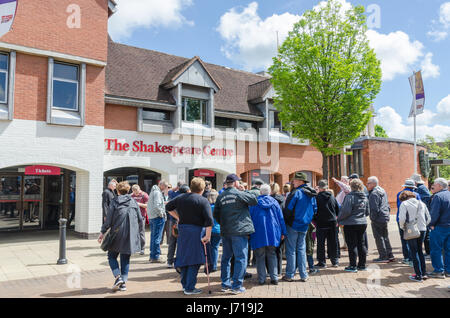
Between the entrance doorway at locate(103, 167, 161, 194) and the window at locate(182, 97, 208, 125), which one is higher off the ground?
the window at locate(182, 97, 208, 125)

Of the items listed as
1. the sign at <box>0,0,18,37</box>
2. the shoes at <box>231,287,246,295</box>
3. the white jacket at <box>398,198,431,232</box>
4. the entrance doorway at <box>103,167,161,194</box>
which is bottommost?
the shoes at <box>231,287,246,295</box>

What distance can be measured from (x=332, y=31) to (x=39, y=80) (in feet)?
35.3

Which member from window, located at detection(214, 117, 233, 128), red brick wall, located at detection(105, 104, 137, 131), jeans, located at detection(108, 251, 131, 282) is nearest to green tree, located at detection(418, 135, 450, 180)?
window, located at detection(214, 117, 233, 128)

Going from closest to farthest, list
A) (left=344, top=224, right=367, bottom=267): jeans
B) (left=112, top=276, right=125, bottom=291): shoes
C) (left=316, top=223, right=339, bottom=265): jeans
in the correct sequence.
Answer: (left=112, top=276, right=125, bottom=291): shoes, (left=344, top=224, right=367, bottom=267): jeans, (left=316, top=223, right=339, bottom=265): jeans

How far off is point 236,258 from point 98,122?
8.99 metres

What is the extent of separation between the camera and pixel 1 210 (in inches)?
515

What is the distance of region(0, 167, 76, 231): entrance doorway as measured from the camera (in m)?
13.2

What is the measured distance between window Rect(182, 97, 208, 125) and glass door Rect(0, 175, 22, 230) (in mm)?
7249

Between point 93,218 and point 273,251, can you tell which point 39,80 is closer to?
point 93,218

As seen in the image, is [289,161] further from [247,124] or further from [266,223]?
[266,223]

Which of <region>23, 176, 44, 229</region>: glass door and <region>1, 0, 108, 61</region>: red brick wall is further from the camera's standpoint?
<region>23, 176, 44, 229</region>: glass door

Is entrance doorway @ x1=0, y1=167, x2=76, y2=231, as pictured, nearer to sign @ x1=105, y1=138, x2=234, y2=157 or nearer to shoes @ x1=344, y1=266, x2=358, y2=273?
sign @ x1=105, y1=138, x2=234, y2=157

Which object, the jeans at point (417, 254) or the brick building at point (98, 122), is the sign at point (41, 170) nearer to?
the brick building at point (98, 122)
